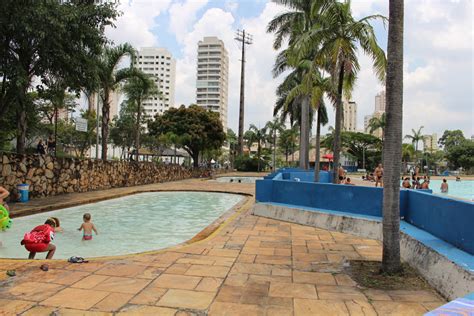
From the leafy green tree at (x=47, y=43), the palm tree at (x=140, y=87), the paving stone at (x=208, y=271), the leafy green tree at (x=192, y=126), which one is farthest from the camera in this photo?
the leafy green tree at (x=192, y=126)

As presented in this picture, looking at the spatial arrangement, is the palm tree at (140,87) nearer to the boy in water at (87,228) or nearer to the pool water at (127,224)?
the pool water at (127,224)

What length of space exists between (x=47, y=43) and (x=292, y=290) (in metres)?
9.83

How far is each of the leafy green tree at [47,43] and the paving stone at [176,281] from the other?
795 cm

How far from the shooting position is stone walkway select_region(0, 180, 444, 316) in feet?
11.9

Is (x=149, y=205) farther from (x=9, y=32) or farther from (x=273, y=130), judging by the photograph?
(x=273, y=130)

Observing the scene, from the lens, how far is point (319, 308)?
3707 millimetres

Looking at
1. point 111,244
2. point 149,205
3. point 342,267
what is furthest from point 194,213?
point 342,267

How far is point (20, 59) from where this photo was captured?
11344 millimetres

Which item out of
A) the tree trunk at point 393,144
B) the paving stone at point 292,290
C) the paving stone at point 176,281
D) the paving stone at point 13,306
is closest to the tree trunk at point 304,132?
the tree trunk at point 393,144

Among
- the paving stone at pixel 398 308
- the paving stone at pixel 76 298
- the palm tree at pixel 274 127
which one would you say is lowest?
the paving stone at pixel 76 298

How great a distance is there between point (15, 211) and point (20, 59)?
15.1ft

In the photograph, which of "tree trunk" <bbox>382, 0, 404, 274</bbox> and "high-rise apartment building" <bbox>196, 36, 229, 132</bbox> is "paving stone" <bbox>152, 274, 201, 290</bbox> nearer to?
"tree trunk" <bbox>382, 0, 404, 274</bbox>

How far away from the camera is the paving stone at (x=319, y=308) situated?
11.8ft

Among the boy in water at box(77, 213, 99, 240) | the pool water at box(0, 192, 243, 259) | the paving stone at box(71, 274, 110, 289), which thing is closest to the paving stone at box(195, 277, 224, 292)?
the paving stone at box(71, 274, 110, 289)
